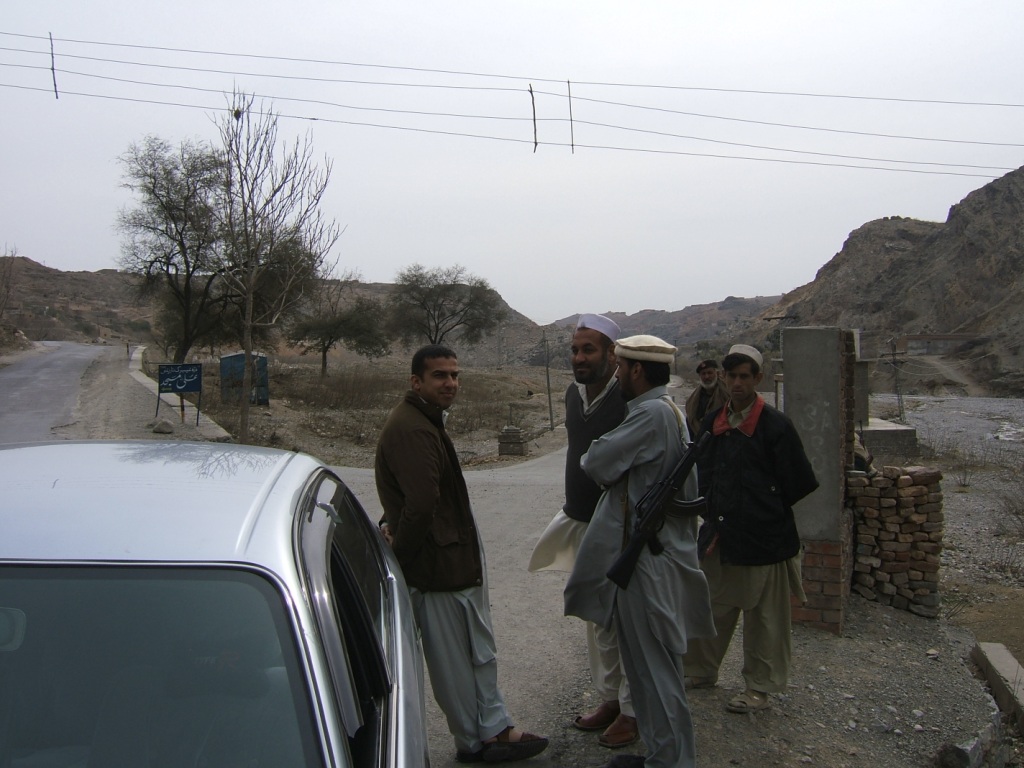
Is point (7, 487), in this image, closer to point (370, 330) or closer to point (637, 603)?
point (637, 603)

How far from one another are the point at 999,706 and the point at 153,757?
4.61m

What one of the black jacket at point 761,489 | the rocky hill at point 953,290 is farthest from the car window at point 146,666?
the rocky hill at point 953,290

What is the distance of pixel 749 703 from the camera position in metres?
4.09

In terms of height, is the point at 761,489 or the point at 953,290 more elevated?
the point at 953,290

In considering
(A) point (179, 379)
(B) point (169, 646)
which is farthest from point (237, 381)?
(B) point (169, 646)

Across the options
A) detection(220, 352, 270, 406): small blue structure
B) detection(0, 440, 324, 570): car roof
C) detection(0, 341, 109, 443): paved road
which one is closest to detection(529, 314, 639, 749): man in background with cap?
detection(0, 440, 324, 570): car roof

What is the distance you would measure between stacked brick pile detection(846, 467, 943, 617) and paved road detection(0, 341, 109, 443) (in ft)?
29.7

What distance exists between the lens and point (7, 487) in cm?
223

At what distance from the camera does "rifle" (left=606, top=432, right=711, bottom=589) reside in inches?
127

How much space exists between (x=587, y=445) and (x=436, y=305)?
57.0 m

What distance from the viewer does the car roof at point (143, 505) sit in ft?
6.26

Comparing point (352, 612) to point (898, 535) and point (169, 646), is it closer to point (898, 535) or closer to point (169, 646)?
point (169, 646)

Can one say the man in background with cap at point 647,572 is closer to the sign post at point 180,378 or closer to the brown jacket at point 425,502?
the brown jacket at point 425,502

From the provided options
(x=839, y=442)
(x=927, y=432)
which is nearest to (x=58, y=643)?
(x=839, y=442)
